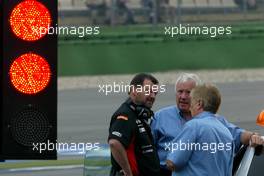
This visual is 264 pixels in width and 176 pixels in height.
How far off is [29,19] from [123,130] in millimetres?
1690

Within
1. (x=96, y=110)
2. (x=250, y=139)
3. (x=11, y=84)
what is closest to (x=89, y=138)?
(x=96, y=110)

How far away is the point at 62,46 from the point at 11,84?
65.4ft

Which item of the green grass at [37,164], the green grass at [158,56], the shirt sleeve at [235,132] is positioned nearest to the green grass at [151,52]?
the green grass at [158,56]

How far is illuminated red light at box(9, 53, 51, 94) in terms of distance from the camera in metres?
4.80

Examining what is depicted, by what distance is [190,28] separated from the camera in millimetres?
23766

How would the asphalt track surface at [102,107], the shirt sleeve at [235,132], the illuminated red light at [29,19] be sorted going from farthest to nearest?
the asphalt track surface at [102,107] → the shirt sleeve at [235,132] → the illuminated red light at [29,19]

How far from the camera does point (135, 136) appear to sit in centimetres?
643

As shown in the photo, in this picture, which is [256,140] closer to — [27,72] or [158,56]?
[27,72]

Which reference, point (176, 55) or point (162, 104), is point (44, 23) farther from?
point (176, 55)

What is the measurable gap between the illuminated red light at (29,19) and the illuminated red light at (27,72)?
0.10 meters

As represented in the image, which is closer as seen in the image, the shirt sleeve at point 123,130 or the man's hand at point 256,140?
the man's hand at point 256,140

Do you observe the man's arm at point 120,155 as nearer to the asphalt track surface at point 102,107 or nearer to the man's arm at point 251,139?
the man's arm at point 251,139

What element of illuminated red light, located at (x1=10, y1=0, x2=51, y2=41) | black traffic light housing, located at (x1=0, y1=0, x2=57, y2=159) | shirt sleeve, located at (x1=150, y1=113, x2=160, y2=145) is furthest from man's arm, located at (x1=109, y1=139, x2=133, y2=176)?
illuminated red light, located at (x1=10, y1=0, x2=51, y2=41)

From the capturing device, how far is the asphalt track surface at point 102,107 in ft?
58.0
